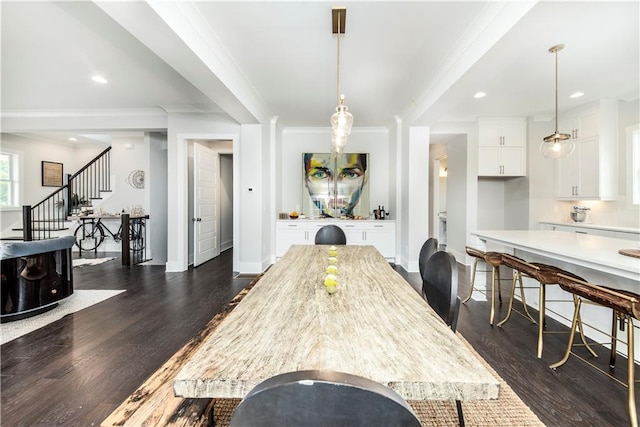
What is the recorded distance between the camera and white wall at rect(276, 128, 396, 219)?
5.68 m

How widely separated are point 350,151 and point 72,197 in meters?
7.08

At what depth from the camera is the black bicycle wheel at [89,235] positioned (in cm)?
633

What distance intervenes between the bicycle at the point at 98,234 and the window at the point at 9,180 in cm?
183

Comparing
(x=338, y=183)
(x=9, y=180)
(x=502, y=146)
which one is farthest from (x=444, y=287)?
(x=9, y=180)

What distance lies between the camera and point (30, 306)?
273 centimetres

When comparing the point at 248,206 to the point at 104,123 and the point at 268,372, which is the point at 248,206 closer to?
the point at 104,123

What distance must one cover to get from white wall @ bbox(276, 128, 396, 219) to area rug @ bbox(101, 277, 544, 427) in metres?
4.07

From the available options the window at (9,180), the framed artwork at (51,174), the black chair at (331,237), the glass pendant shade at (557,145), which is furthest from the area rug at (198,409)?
the framed artwork at (51,174)

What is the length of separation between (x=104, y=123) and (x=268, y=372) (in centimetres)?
567

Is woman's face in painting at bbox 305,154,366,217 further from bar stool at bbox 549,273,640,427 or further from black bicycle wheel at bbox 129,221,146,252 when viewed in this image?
bar stool at bbox 549,273,640,427

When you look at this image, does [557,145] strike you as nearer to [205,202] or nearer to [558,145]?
[558,145]

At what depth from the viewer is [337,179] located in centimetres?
568

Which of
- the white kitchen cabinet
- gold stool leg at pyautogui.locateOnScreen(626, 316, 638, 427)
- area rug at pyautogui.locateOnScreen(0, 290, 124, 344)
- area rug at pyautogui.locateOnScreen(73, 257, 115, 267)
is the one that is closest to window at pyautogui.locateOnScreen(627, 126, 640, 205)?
gold stool leg at pyautogui.locateOnScreen(626, 316, 638, 427)

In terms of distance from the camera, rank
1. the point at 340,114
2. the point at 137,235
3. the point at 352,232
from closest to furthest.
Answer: the point at 340,114, the point at 352,232, the point at 137,235
